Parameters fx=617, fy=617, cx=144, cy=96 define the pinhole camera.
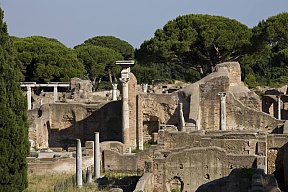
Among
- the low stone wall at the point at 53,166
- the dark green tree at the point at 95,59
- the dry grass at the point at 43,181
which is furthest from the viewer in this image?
the dark green tree at the point at 95,59

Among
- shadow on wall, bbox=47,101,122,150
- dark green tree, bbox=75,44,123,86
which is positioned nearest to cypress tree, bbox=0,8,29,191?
shadow on wall, bbox=47,101,122,150

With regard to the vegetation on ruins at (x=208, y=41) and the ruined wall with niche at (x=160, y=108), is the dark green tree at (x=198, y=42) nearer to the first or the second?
the vegetation on ruins at (x=208, y=41)

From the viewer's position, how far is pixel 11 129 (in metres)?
14.0

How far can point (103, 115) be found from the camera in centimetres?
2780

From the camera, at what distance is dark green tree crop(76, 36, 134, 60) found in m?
74.0

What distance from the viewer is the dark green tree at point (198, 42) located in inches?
1612

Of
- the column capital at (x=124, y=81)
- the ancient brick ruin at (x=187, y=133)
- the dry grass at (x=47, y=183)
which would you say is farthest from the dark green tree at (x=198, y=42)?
the dry grass at (x=47, y=183)

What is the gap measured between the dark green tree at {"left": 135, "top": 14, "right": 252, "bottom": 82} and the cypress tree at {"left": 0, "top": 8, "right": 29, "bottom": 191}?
26.4 metres

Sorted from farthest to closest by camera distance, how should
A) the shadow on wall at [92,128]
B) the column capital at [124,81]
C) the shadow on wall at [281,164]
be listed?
the shadow on wall at [92,128], the column capital at [124,81], the shadow on wall at [281,164]

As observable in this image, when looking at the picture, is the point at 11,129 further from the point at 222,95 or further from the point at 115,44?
the point at 115,44

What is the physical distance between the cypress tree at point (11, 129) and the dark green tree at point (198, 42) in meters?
26.4

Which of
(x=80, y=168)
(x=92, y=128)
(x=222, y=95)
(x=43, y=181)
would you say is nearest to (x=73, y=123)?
(x=92, y=128)

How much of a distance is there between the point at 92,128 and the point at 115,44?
154 ft

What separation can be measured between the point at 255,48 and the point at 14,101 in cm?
2822
